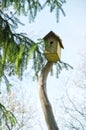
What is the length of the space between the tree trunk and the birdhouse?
110mm

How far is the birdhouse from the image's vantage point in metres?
4.07

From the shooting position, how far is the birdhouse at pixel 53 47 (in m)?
4.07

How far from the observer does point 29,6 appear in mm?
4113

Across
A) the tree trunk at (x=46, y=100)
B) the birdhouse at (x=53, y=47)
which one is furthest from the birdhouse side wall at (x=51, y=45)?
the tree trunk at (x=46, y=100)

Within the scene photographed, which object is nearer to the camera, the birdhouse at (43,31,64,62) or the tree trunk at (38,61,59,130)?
the tree trunk at (38,61,59,130)

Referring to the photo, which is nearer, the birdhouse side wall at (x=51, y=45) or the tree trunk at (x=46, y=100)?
the tree trunk at (x=46, y=100)

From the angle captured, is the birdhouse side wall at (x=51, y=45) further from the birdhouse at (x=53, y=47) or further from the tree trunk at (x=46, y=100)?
the tree trunk at (x=46, y=100)

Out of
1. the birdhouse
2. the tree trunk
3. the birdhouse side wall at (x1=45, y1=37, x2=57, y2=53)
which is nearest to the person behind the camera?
the tree trunk

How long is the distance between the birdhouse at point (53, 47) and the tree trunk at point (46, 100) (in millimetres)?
110

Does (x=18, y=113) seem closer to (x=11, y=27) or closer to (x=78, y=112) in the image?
(x=78, y=112)

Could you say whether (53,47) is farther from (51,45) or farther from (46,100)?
(46,100)

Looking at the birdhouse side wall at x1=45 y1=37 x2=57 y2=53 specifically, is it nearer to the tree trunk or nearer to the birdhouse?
the birdhouse

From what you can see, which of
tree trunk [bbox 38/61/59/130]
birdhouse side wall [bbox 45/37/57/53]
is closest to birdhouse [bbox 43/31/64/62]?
birdhouse side wall [bbox 45/37/57/53]

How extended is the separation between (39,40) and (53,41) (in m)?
0.92
